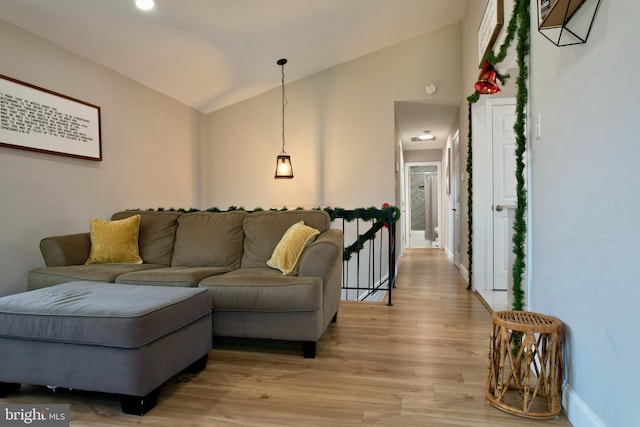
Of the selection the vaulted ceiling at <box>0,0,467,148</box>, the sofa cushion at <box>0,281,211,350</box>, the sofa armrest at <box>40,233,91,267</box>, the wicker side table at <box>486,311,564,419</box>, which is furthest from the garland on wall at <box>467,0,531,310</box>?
the sofa armrest at <box>40,233,91,267</box>

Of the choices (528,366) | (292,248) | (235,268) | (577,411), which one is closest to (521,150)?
(528,366)

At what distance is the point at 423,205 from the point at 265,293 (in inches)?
367

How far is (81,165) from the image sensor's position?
12.1 ft

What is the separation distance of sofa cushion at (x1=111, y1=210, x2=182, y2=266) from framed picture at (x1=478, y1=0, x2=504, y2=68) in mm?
3024

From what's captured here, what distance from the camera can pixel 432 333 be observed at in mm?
2855

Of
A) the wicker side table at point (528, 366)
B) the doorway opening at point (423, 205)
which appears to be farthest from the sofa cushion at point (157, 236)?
the doorway opening at point (423, 205)

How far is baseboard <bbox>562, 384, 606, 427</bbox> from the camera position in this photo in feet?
4.88

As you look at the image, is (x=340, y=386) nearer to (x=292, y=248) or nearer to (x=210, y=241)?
(x=292, y=248)

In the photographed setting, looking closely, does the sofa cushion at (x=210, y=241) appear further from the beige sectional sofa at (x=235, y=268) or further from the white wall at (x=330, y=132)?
the white wall at (x=330, y=132)

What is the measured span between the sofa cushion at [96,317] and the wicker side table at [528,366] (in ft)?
5.09

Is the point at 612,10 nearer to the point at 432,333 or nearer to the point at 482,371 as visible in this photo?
the point at 482,371

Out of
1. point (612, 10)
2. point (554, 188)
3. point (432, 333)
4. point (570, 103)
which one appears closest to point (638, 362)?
point (554, 188)

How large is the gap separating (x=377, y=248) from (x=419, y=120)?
2.31 metres

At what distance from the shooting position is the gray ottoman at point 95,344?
1718mm
